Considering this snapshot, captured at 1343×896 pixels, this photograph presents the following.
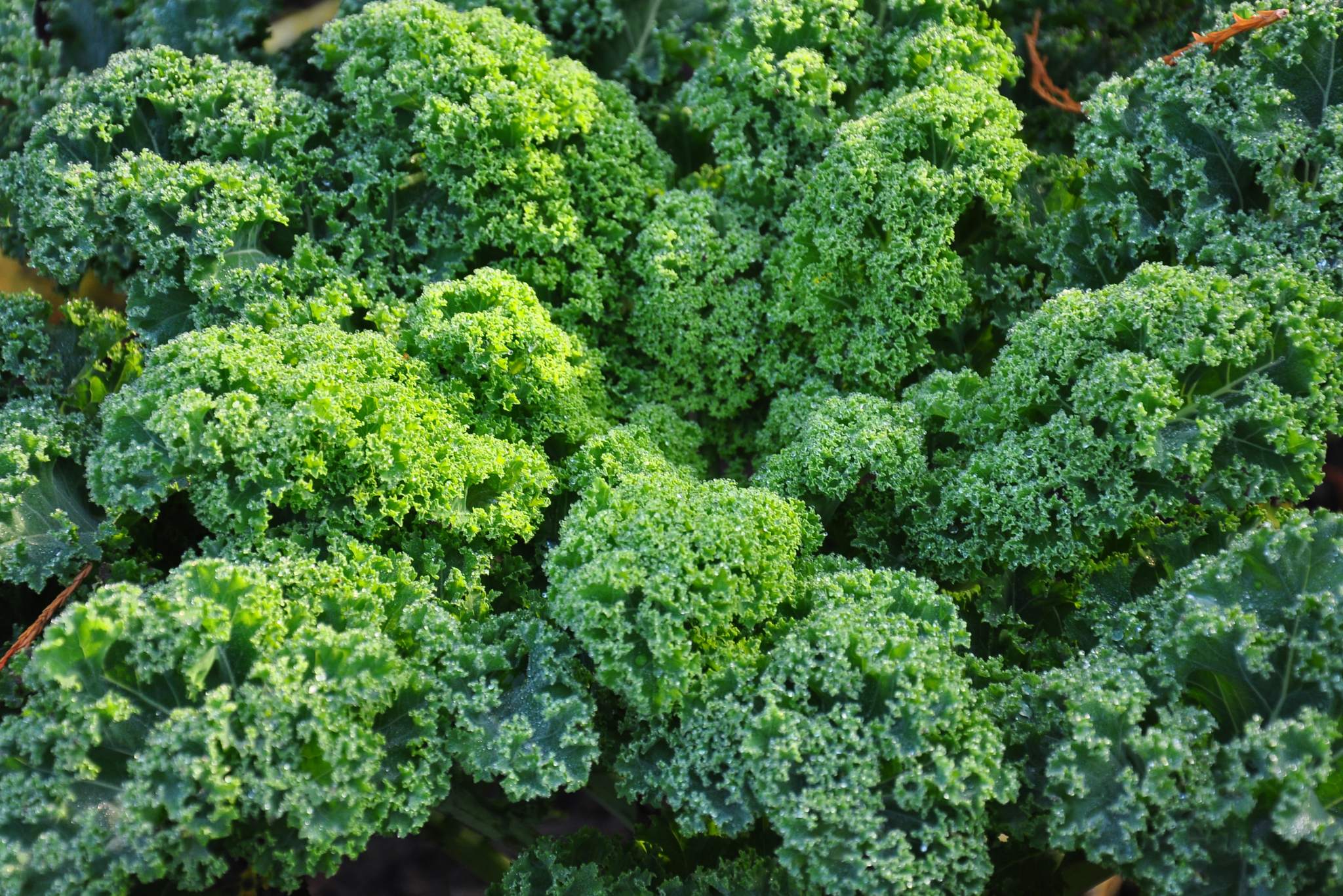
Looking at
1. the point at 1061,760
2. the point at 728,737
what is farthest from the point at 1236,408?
the point at 728,737

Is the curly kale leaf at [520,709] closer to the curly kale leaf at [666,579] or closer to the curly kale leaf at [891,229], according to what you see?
the curly kale leaf at [666,579]

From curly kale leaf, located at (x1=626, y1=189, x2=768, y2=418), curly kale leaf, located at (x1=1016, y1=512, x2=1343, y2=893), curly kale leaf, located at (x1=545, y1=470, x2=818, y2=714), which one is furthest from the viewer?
curly kale leaf, located at (x1=626, y1=189, x2=768, y2=418)

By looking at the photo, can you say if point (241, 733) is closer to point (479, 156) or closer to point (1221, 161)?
point (479, 156)

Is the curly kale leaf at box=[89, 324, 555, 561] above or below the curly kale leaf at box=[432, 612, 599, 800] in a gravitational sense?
above

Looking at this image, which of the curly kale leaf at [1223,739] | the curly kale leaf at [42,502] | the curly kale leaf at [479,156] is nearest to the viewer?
the curly kale leaf at [1223,739]

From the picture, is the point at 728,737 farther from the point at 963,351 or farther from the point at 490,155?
the point at 490,155

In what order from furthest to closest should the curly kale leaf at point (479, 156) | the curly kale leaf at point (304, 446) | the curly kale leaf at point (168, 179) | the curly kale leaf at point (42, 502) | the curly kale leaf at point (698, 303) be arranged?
the curly kale leaf at point (698, 303), the curly kale leaf at point (479, 156), the curly kale leaf at point (168, 179), the curly kale leaf at point (42, 502), the curly kale leaf at point (304, 446)

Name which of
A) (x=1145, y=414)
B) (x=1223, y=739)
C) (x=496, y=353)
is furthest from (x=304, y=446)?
(x=1223, y=739)

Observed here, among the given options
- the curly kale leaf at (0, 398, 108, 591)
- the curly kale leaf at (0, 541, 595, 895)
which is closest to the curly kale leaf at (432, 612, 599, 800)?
the curly kale leaf at (0, 541, 595, 895)

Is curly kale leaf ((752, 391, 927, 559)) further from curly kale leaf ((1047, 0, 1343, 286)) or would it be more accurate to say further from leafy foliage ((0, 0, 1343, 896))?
curly kale leaf ((1047, 0, 1343, 286))

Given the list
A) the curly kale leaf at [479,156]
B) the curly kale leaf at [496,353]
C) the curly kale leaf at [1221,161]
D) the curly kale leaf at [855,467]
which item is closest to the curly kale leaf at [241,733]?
the curly kale leaf at [496,353]

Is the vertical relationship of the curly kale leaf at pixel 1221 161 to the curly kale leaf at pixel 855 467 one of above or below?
above
